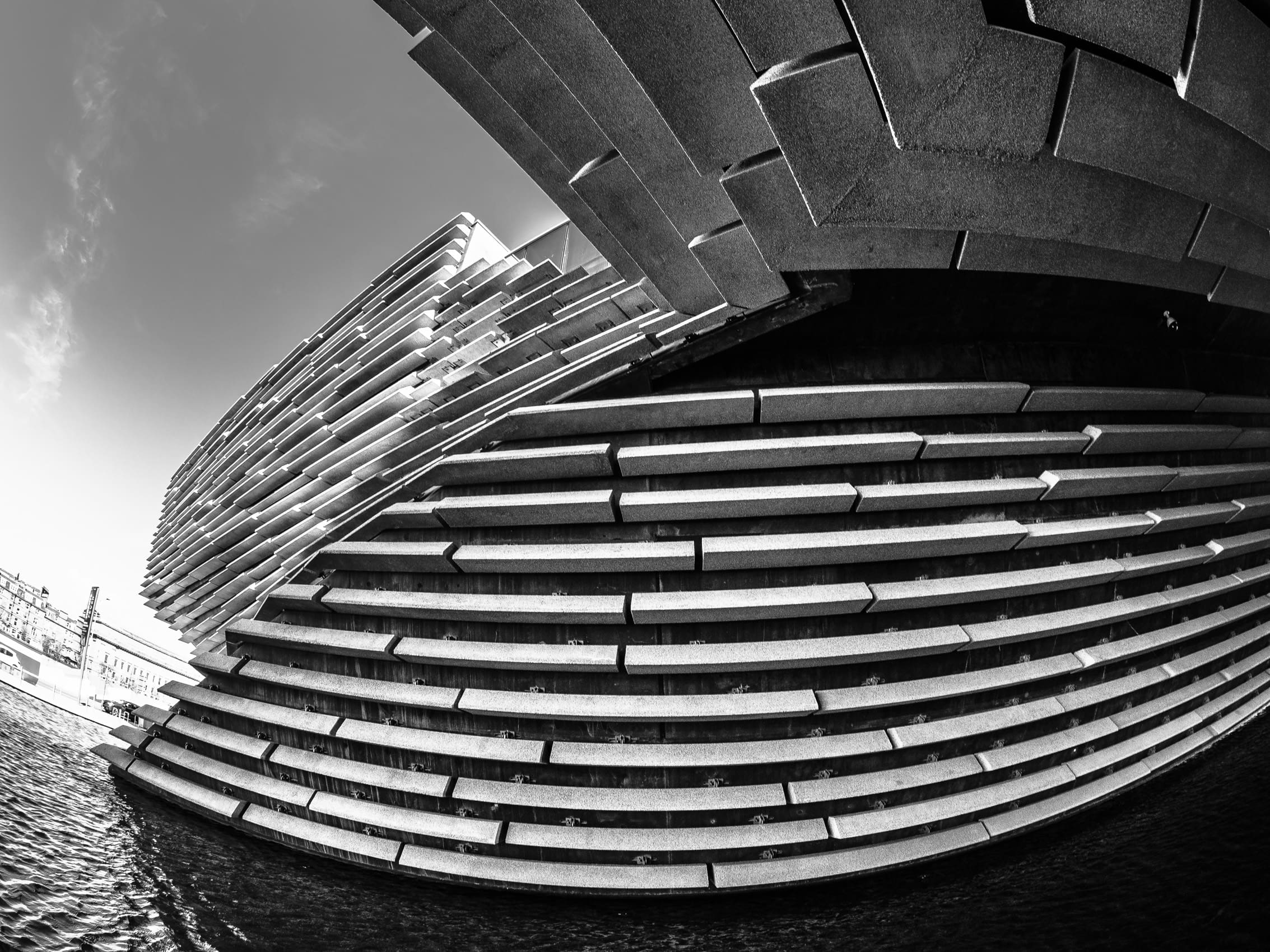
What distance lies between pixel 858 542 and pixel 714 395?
5.30ft

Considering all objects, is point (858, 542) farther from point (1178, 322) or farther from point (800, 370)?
point (1178, 322)

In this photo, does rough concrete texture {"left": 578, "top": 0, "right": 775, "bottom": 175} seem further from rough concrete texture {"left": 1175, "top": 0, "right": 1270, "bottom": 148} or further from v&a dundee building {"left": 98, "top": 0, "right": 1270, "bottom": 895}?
rough concrete texture {"left": 1175, "top": 0, "right": 1270, "bottom": 148}

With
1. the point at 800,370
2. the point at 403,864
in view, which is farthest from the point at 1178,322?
the point at 403,864

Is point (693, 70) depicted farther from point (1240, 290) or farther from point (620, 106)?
point (1240, 290)

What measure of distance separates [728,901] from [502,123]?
5886 mm

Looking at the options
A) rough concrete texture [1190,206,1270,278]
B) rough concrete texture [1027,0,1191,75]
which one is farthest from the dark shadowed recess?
rough concrete texture [1027,0,1191,75]

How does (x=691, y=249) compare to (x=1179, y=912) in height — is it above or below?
above

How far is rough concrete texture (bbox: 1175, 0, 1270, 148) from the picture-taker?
1953 millimetres

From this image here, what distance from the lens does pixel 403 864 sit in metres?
4.92

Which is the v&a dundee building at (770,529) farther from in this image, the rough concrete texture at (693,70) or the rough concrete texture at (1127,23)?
the rough concrete texture at (1127,23)

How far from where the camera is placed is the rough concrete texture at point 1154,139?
2.17m

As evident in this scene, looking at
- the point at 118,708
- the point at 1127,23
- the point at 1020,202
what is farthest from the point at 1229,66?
the point at 118,708

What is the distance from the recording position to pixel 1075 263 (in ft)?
11.1

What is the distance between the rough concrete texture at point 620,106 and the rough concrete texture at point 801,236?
28 centimetres
